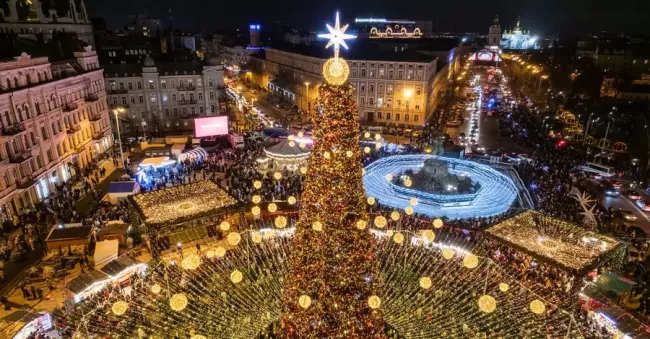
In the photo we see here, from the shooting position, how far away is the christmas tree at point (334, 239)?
38.6 ft

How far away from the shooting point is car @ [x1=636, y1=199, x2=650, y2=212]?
97.5ft

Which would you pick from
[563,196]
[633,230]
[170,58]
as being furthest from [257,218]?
[170,58]

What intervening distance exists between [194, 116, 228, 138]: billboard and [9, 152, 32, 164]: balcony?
52.7 feet

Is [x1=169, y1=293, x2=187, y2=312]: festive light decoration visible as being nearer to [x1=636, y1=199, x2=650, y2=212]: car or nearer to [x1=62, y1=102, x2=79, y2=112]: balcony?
[x1=62, y1=102, x2=79, y2=112]: balcony

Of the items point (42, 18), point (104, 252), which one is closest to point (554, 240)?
point (104, 252)

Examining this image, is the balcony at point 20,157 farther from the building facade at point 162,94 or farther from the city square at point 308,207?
the building facade at point 162,94

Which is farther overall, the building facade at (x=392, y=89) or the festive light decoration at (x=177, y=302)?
the building facade at (x=392, y=89)

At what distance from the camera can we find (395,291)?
63.4 ft

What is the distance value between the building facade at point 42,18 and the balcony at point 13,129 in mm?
21043

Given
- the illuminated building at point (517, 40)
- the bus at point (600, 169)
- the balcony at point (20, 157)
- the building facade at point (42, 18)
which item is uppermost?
the building facade at point (42, 18)

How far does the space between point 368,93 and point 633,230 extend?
37.3m

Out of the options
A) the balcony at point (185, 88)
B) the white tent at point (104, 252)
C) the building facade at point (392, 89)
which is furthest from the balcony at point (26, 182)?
the building facade at point (392, 89)

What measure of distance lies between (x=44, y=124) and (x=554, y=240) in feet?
120

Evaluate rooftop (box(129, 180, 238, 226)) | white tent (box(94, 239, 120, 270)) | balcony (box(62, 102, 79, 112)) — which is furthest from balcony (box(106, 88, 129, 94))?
white tent (box(94, 239, 120, 270))
